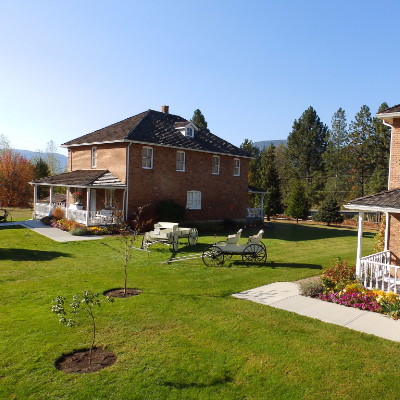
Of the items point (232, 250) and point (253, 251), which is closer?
point (232, 250)

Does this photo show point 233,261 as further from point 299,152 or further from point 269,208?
point 299,152

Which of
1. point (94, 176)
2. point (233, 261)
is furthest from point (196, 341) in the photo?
point (94, 176)

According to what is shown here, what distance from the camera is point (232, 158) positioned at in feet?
103

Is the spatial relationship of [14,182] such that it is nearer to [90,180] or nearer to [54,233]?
[90,180]

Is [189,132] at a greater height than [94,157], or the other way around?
[189,132]

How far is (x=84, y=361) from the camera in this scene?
567cm

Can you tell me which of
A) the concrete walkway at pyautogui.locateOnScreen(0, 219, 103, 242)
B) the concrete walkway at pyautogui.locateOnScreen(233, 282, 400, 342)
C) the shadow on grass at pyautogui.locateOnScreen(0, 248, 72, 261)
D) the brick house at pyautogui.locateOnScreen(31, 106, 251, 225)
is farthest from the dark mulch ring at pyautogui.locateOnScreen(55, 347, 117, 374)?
the brick house at pyautogui.locateOnScreen(31, 106, 251, 225)

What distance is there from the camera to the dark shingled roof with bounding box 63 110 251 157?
24781mm

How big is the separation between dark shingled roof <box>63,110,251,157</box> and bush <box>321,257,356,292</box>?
16701 millimetres

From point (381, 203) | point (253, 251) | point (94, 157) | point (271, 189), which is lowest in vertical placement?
point (253, 251)

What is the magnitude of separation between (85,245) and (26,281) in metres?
7.05

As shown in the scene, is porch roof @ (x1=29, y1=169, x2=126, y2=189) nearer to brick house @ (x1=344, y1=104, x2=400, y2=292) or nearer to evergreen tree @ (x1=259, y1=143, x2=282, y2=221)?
brick house @ (x1=344, y1=104, x2=400, y2=292)

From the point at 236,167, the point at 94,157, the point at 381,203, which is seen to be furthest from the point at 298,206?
the point at 381,203

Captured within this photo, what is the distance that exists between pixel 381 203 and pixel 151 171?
57.9ft
